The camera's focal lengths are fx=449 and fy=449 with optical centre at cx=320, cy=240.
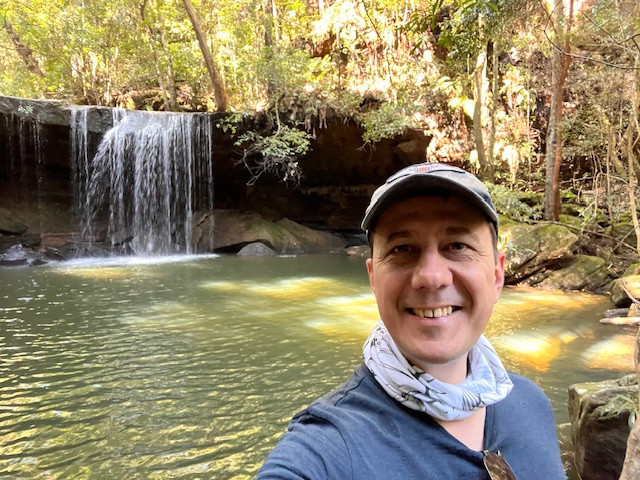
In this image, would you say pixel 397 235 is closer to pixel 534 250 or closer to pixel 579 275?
pixel 534 250

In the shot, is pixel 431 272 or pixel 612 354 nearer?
pixel 431 272

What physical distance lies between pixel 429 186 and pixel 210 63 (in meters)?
13.0

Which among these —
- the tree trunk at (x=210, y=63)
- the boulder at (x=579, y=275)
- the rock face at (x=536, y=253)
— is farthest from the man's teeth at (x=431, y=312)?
the tree trunk at (x=210, y=63)

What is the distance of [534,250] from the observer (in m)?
9.58

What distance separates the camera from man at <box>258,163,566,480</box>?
971 mm

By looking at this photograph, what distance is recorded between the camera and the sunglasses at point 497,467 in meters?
0.98

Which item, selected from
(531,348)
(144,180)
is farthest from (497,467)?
(144,180)

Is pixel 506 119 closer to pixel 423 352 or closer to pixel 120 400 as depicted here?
pixel 120 400

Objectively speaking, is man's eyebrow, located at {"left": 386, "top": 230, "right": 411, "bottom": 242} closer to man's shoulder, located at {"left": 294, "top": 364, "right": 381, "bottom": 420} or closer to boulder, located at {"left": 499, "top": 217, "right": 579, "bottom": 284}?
man's shoulder, located at {"left": 294, "top": 364, "right": 381, "bottom": 420}

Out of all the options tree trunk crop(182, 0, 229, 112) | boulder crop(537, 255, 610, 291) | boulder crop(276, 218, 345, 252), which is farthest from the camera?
boulder crop(276, 218, 345, 252)

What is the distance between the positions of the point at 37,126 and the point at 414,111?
11.0m

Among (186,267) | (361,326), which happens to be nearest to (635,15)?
(361,326)

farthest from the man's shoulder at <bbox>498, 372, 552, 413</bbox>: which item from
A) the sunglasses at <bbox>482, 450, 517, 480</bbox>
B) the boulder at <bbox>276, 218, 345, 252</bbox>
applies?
the boulder at <bbox>276, 218, 345, 252</bbox>

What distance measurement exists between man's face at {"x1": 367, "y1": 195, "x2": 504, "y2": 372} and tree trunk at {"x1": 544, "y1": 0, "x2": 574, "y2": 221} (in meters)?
10.0
